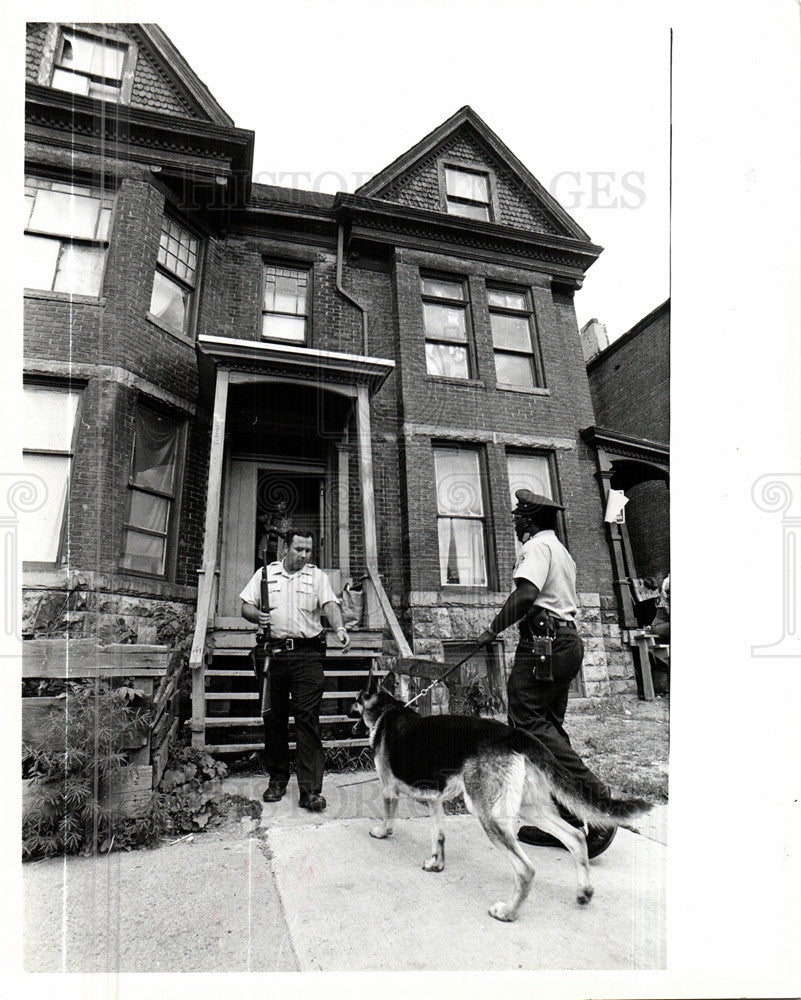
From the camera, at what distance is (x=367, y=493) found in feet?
17.1

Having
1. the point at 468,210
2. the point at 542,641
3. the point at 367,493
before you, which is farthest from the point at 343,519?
the point at 468,210

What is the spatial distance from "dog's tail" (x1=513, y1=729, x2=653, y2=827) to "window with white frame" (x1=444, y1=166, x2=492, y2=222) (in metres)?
5.96

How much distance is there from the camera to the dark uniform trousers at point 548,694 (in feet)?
10.8

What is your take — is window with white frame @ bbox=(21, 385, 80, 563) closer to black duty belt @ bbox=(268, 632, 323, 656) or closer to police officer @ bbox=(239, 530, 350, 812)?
police officer @ bbox=(239, 530, 350, 812)

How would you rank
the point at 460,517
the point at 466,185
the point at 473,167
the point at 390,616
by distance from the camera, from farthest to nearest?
the point at 466,185, the point at 473,167, the point at 460,517, the point at 390,616

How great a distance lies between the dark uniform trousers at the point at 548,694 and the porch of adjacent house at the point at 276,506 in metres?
1.34

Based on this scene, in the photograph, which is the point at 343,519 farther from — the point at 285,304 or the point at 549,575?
the point at 285,304

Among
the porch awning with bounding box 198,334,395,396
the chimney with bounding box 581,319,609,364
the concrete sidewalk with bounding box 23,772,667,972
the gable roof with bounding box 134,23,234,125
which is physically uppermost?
the gable roof with bounding box 134,23,234,125

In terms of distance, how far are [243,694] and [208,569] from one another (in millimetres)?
1000

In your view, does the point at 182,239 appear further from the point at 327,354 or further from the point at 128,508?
the point at 128,508

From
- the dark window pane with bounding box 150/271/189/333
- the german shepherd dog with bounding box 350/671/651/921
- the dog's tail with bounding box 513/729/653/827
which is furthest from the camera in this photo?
the dark window pane with bounding box 150/271/189/333

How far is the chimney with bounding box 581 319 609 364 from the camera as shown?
4.91 meters

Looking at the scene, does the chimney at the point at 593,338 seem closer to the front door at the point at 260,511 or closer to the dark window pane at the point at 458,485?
the dark window pane at the point at 458,485

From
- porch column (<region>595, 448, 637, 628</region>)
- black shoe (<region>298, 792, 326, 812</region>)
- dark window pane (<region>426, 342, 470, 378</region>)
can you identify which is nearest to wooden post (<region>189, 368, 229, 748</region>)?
black shoe (<region>298, 792, 326, 812</region>)
